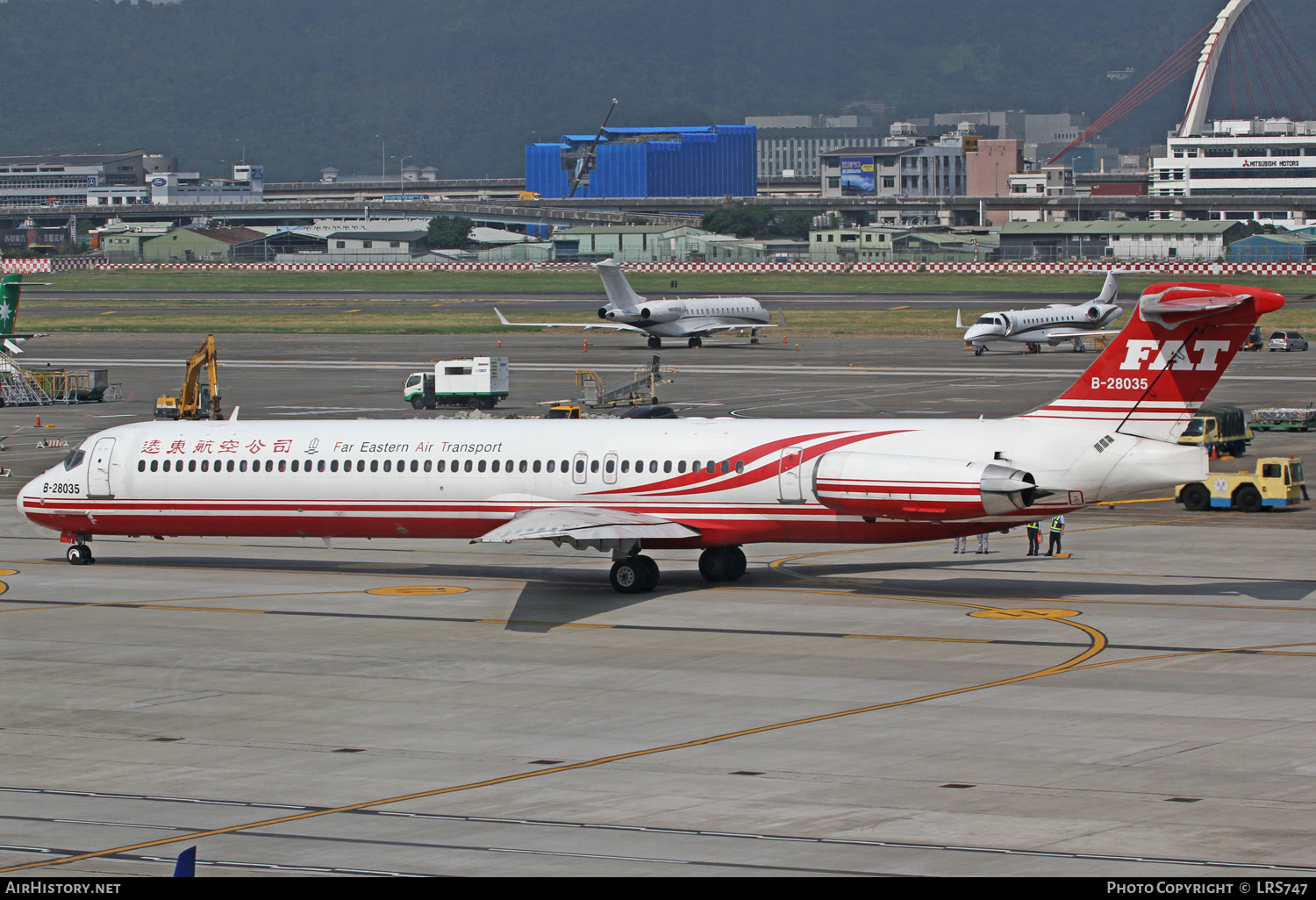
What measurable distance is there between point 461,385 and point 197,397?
1171cm

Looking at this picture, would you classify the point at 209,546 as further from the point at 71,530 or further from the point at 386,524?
the point at 386,524

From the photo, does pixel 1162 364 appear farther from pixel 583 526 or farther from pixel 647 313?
pixel 647 313

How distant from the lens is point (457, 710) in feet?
78.0

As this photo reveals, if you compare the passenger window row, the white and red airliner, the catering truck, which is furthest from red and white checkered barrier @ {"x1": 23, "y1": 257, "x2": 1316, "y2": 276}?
the passenger window row

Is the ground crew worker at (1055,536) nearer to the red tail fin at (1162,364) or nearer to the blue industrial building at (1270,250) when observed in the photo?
the red tail fin at (1162,364)

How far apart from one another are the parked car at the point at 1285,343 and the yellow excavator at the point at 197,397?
6436 centimetres

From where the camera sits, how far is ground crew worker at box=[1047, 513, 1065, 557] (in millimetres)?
37688

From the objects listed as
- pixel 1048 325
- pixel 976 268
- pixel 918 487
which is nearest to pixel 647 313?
pixel 1048 325

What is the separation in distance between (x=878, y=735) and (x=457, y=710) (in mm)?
6529

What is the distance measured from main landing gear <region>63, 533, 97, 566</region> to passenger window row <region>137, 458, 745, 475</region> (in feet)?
9.59

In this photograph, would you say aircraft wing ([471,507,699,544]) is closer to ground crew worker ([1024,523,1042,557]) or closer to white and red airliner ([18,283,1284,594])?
white and red airliner ([18,283,1284,594])

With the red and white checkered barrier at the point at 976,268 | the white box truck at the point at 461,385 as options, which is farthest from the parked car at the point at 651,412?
the red and white checkered barrier at the point at 976,268

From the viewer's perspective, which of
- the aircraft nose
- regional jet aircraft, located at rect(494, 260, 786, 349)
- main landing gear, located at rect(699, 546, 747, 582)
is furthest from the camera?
regional jet aircraft, located at rect(494, 260, 786, 349)

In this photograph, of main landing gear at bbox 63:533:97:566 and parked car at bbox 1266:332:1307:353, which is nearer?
main landing gear at bbox 63:533:97:566
